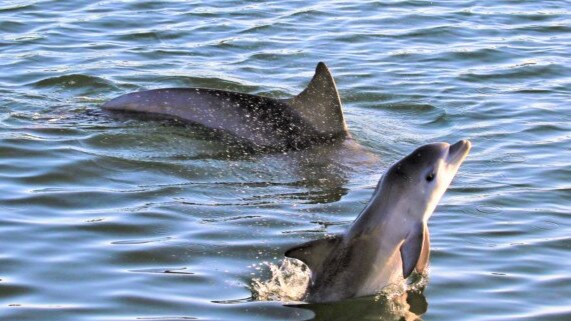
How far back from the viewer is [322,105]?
417 inches

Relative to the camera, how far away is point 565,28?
16.5m

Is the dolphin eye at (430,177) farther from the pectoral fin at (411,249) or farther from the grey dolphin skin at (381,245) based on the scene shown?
the pectoral fin at (411,249)

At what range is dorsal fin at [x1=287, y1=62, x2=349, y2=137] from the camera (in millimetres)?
10445

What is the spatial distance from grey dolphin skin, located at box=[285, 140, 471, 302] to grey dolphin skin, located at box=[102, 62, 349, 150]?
2734mm

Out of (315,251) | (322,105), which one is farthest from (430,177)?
(322,105)

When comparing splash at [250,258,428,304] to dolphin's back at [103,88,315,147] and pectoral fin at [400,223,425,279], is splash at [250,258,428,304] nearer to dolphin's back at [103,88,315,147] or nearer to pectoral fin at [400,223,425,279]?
pectoral fin at [400,223,425,279]

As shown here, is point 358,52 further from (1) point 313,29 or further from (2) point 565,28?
(2) point 565,28

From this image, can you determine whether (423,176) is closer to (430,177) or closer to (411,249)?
(430,177)

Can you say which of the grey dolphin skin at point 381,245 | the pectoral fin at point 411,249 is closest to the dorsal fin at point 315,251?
the grey dolphin skin at point 381,245

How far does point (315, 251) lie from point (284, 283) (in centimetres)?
43

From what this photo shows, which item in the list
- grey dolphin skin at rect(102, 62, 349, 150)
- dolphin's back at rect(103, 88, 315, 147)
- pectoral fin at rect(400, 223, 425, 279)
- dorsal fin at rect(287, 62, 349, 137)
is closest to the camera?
pectoral fin at rect(400, 223, 425, 279)

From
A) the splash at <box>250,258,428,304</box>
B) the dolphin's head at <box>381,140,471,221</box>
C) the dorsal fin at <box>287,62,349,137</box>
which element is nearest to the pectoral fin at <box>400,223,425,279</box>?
the dolphin's head at <box>381,140,471,221</box>

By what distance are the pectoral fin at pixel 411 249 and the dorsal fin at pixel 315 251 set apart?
382 millimetres

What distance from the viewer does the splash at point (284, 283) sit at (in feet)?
24.4
